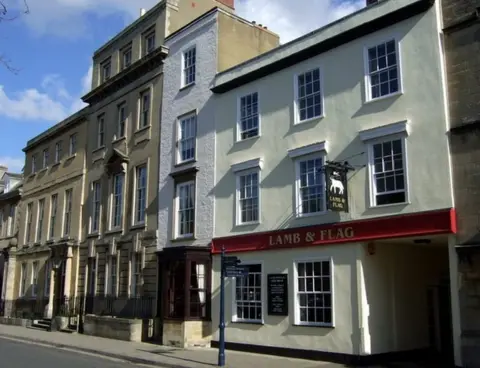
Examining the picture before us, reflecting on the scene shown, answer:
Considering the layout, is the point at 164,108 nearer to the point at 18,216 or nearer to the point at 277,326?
the point at 277,326

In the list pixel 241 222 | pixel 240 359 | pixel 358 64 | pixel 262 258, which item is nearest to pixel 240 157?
pixel 241 222

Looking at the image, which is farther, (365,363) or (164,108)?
(164,108)

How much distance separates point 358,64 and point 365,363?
8326 millimetres

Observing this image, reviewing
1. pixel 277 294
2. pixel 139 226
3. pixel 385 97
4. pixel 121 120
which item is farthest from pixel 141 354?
pixel 121 120

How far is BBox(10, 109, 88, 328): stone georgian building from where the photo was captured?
29.0 metres

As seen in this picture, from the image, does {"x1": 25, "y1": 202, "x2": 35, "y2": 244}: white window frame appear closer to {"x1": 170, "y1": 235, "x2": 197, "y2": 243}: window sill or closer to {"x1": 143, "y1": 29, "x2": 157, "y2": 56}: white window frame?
{"x1": 143, "y1": 29, "x2": 157, "y2": 56}: white window frame

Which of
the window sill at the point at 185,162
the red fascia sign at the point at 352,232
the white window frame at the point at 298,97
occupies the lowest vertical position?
the red fascia sign at the point at 352,232

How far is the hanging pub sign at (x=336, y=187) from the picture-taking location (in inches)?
585

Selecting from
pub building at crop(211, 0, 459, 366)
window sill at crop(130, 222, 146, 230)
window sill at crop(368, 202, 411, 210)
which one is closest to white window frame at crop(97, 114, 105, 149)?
window sill at crop(130, 222, 146, 230)

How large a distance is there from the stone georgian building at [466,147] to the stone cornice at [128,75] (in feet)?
44.6

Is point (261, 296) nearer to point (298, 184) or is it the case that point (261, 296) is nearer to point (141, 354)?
point (298, 184)

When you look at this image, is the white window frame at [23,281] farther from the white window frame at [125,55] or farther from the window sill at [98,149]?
the white window frame at [125,55]

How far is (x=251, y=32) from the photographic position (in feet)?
75.7

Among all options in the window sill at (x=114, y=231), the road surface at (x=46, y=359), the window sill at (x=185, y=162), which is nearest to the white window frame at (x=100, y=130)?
the window sill at (x=114, y=231)
